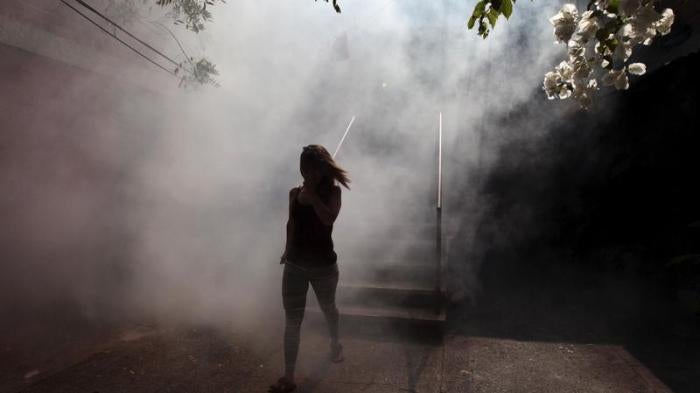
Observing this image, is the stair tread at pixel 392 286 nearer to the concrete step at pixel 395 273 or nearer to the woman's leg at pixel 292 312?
the concrete step at pixel 395 273

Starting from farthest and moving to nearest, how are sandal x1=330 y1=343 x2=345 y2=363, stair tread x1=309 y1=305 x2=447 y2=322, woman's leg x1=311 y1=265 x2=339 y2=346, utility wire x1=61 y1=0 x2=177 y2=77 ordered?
utility wire x1=61 y1=0 x2=177 y2=77 < stair tread x1=309 y1=305 x2=447 y2=322 < sandal x1=330 y1=343 x2=345 y2=363 < woman's leg x1=311 y1=265 x2=339 y2=346

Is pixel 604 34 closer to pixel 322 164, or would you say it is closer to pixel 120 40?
pixel 322 164

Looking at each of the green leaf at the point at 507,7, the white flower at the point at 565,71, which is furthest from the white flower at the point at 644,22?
the green leaf at the point at 507,7

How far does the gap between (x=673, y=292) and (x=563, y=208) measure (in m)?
1.96

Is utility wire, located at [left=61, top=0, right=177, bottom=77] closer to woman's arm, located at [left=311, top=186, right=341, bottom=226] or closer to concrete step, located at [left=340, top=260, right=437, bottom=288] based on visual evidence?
woman's arm, located at [left=311, top=186, right=341, bottom=226]

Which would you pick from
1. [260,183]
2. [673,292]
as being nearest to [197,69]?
[260,183]

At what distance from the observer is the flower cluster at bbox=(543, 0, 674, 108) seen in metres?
1.69

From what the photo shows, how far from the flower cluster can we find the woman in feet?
5.18

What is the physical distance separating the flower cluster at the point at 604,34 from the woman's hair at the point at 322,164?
1500 mm

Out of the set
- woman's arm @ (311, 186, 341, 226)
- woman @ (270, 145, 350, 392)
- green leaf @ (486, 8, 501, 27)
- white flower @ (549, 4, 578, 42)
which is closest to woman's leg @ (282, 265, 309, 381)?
woman @ (270, 145, 350, 392)

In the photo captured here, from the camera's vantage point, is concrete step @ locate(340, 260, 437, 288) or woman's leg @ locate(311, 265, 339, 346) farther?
concrete step @ locate(340, 260, 437, 288)

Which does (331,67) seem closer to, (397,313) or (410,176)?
(410,176)

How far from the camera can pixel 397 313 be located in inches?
166

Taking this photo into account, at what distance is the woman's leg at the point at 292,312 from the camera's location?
304 cm
